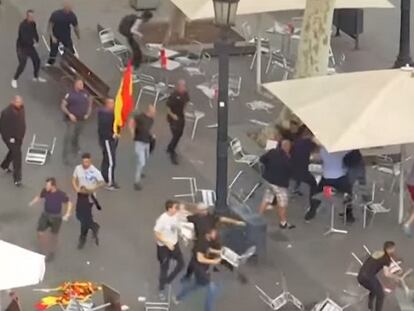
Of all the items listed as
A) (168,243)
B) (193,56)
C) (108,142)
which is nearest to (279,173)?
(168,243)

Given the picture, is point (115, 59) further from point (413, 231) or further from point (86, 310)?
point (86, 310)

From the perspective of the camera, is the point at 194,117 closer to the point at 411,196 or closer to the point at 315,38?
the point at 315,38

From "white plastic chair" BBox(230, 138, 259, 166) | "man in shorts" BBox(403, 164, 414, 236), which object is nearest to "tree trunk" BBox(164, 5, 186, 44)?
"white plastic chair" BBox(230, 138, 259, 166)

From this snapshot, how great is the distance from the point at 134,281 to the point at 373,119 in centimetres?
407

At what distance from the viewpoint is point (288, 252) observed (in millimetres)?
20000

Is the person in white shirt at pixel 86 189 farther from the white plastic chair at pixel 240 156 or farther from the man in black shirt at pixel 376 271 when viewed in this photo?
the man in black shirt at pixel 376 271

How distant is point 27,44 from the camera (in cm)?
2523

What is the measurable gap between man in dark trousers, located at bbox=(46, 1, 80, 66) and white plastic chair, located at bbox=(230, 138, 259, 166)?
15.8 feet

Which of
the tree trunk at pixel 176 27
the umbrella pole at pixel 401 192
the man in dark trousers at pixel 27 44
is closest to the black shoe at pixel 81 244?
the umbrella pole at pixel 401 192

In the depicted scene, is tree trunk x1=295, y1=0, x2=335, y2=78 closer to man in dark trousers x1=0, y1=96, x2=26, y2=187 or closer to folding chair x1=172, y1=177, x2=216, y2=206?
folding chair x1=172, y1=177, x2=216, y2=206

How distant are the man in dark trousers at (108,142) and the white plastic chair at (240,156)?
6.72ft

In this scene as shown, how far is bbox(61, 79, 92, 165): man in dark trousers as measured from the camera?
72.5 feet

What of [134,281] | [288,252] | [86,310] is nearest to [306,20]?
[288,252]

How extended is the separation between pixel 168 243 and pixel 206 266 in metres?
0.79
